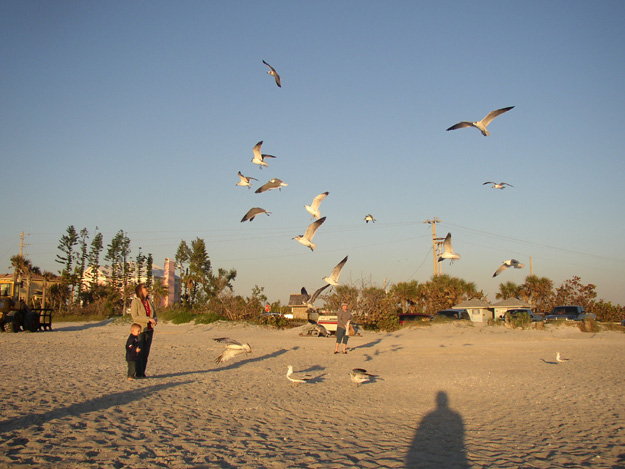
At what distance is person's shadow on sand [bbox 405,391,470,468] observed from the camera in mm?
5920

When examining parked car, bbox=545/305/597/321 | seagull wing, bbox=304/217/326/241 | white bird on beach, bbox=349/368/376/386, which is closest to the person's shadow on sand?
white bird on beach, bbox=349/368/376/386

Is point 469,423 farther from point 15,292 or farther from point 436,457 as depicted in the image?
point 15,292

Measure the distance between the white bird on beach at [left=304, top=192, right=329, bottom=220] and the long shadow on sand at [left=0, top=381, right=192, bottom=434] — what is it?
28.7 ft

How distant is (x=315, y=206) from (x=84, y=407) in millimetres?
11206

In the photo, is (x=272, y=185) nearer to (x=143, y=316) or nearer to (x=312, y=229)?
(x=312, y=229)

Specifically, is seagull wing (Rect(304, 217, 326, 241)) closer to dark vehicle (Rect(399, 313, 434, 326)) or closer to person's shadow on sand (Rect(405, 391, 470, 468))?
person's shadow on sand (Rect(405, 391, 470, 468))

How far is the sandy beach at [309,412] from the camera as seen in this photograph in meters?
5.88

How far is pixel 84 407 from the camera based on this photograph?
7625 millimetres

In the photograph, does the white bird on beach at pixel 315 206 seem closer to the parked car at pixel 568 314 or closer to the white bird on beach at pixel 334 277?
the white bird on beach at pixel 334 277

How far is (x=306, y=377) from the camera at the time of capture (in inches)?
474

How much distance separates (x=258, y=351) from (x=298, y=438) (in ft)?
37.2

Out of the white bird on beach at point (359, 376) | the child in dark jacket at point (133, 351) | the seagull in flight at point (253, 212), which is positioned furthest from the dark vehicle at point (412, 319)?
the child in dark jacket at point (133, 351)

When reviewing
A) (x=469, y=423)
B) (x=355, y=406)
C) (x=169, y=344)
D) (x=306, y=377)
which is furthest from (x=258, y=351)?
(x=469, y=423)

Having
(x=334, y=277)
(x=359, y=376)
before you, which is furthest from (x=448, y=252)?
(x=359, y=376)
